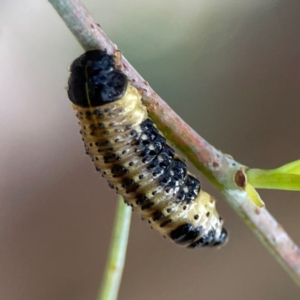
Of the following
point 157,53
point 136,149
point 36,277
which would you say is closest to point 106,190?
point 36,277

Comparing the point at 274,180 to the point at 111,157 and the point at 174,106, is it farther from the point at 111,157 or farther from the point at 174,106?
the point at 174,106

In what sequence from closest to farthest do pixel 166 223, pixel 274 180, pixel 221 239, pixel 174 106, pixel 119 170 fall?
pixel 274 180, pixel 119 170, pixel 166 223, pixel 221 239, pixel 174 106

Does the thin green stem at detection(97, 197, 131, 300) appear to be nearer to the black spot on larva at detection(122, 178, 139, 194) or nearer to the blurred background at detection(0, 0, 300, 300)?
the black spot on larva at detection(122, 178, 139, 194)

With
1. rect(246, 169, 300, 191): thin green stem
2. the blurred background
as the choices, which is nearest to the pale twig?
rect(246, 169, 300, 191): thin green stem

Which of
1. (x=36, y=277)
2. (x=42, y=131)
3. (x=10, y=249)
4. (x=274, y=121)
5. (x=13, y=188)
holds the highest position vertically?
(x=42, y=131)

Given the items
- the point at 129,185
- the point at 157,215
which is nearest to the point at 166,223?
the point at 157,215

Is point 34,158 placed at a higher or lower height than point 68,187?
higher

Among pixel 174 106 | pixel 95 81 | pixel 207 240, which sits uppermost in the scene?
pixel 95 81

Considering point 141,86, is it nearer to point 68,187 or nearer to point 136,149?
point 136,149
